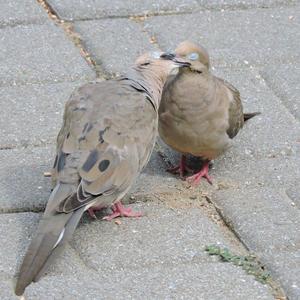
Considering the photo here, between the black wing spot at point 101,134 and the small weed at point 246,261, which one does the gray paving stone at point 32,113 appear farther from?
the small weed at point 246,261

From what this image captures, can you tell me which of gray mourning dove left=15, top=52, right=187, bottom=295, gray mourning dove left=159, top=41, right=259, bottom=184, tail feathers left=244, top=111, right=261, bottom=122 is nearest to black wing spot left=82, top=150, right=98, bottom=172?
gray mourning dove left=15, top=52, right=187, bottom=295

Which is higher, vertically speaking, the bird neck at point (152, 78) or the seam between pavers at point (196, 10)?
the bird neck at point (152, 78)

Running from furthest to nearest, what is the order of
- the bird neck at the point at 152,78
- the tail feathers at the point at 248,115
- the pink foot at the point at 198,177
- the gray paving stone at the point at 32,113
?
1. the tail feathers at the point at 248,115
2. the gray paving stone at the point at 32,113
3. the pink foot at the point at 198,177
4. the bird neck at the point at 152,78

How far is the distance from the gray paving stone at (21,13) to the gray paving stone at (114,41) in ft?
0.90

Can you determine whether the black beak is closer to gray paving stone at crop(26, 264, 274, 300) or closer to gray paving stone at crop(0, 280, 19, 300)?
gray paving stone at crop(26, 264, 274, 300)

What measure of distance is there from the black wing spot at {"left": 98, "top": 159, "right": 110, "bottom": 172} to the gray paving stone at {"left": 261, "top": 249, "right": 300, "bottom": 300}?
30.3 inches

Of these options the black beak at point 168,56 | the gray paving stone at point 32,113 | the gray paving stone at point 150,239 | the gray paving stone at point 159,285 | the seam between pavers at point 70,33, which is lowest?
the seam between pavers at point 70,33

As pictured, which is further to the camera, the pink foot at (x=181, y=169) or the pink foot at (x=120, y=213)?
the pink foot at (x=181, y=169)

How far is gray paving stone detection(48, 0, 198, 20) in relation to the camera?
6379mm

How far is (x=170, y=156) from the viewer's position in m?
5.14

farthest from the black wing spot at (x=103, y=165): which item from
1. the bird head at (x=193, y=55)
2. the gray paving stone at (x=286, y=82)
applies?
the gray paving stone at (x=286, y=82)

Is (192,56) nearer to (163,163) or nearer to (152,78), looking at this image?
(152,78)

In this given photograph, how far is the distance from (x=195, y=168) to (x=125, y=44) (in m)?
1.33

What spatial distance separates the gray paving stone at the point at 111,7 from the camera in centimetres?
638
